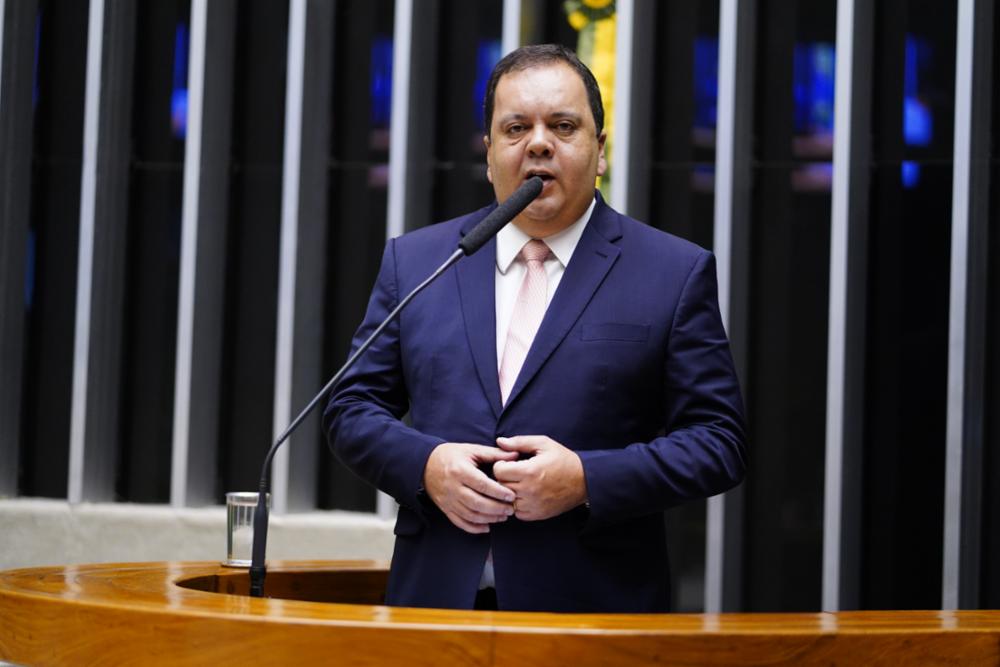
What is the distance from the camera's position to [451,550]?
183 cm

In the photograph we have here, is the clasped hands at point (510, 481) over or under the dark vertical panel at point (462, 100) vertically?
under

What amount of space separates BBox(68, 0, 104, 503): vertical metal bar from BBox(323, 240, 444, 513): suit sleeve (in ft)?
8.42

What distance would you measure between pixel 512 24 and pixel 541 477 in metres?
2.78

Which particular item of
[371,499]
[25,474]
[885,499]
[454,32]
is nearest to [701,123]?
[454,32]

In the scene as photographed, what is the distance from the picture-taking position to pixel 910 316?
161 inches

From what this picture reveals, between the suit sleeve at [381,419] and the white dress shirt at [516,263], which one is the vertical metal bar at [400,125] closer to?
the suit sleeve at [381,419]

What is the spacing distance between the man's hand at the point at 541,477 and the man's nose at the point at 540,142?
47 centimetres

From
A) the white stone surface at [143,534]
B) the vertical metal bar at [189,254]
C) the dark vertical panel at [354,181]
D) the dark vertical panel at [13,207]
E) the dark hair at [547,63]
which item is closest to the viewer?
the dark hair at [547,63]

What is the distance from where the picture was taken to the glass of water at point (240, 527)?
2008 millimetres

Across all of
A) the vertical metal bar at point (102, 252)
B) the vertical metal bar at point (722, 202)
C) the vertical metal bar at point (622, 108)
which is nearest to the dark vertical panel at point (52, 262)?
the vertical metal bar at point (102, 252)

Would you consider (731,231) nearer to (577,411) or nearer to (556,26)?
(556,26)

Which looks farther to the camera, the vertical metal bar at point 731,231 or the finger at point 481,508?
the vertical metal bar at point 731,231

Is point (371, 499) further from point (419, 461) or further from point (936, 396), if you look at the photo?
point (419, 461)

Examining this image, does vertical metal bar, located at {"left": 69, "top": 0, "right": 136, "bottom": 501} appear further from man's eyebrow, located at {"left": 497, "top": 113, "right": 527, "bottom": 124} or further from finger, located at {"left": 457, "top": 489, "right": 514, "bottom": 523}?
finger, located at {"left": 457, "top": 489, "right": 514, "bottom": 523}
